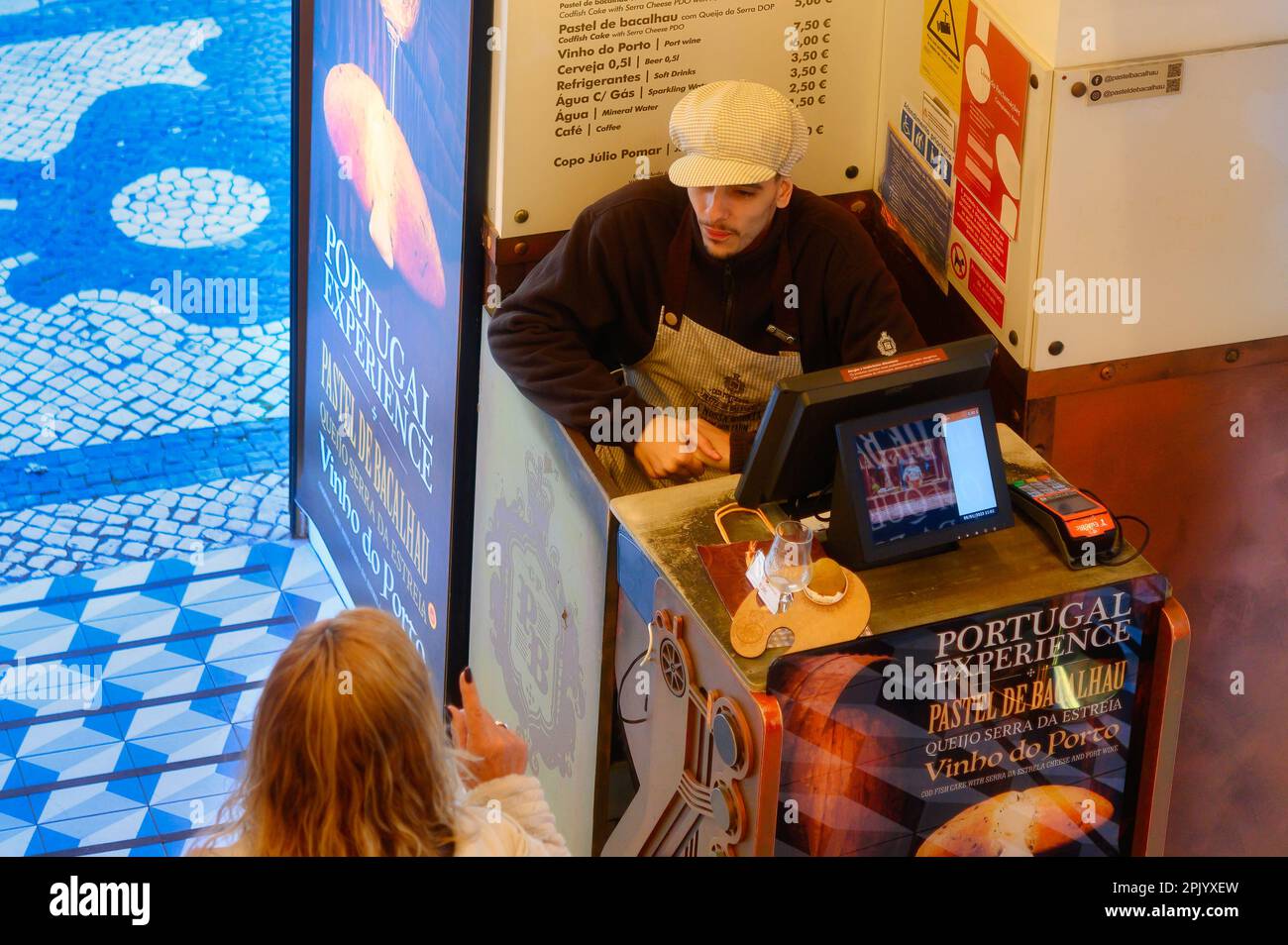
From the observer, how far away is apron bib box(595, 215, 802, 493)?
435 centimetres

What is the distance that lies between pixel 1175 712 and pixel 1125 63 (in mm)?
1376

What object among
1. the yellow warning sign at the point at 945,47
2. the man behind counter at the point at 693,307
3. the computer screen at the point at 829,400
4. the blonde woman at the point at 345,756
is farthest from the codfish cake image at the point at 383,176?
the blonde woman at the point at 345,756

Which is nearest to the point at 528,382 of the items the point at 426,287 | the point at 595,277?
the point at 595,277

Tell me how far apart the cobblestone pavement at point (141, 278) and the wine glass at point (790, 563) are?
3566mm

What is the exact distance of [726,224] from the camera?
13.9ft

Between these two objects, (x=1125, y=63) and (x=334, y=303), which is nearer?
(x=1125, y=63)

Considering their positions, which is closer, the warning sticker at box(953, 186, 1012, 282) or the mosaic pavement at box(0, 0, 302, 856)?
the warning sticker at box(953, 186, 1012, 282)

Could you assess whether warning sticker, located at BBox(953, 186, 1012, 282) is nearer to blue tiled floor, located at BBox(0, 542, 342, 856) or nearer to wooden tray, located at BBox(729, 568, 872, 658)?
wooden tray, located at BBox(729, 568, 872, 658)

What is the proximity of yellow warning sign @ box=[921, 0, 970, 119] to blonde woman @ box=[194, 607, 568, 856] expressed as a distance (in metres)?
2.14

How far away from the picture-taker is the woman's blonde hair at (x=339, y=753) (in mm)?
2908

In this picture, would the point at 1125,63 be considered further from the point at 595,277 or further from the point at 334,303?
the point at 334,303

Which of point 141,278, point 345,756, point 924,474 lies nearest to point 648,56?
point 924,474

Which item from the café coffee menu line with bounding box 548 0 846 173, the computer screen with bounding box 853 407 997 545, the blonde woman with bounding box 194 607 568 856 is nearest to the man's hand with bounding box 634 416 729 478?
the computer screen with bounding box 853 407 997 545

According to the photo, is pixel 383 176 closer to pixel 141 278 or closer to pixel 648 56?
pixel 648 56
